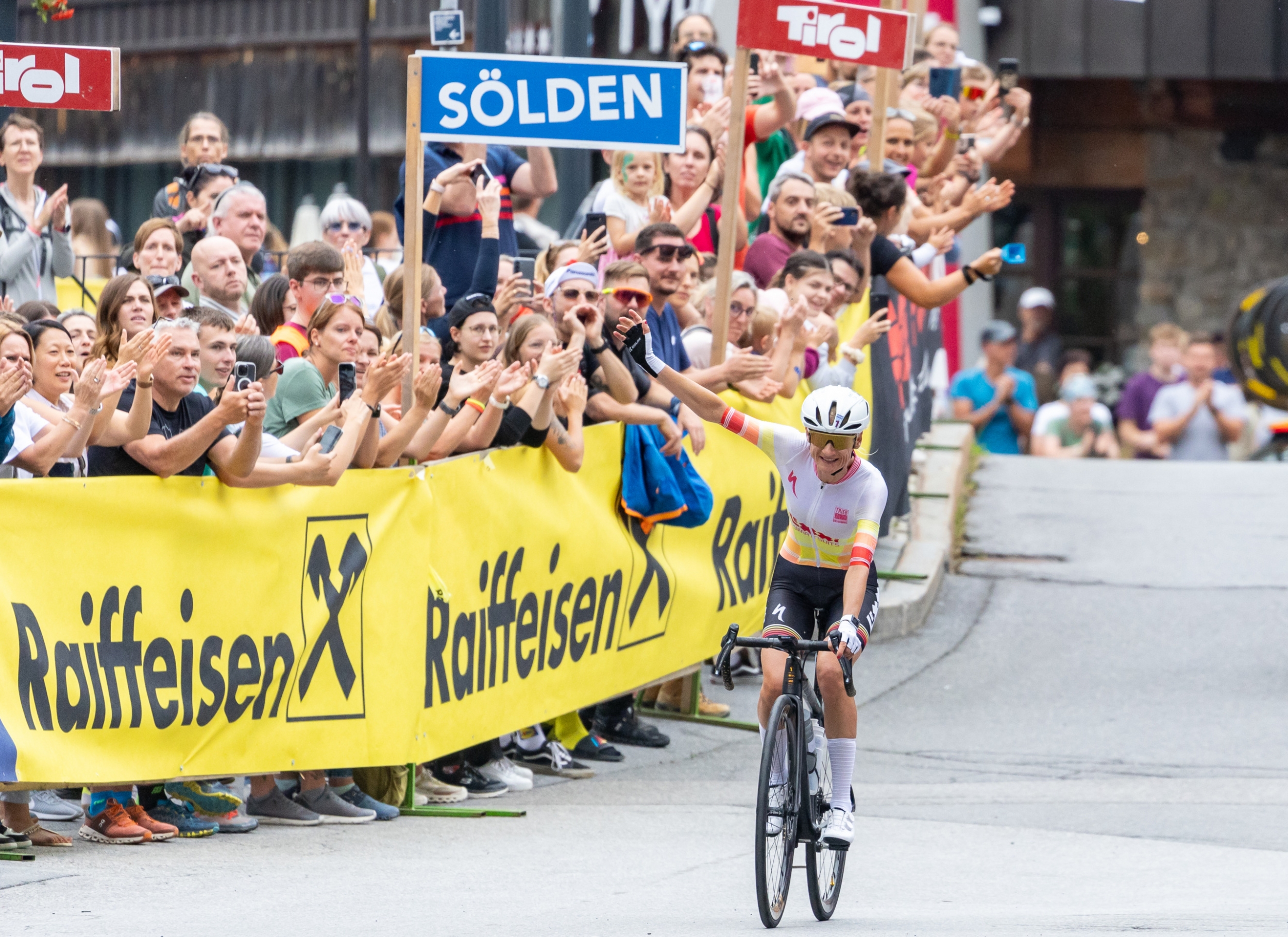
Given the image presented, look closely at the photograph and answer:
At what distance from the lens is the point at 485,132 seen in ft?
29.1

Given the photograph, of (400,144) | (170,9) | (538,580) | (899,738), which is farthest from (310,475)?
(170,9)

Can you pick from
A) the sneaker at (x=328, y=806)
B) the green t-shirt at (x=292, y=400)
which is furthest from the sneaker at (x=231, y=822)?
the green t-shirt at (x=292, y=400)

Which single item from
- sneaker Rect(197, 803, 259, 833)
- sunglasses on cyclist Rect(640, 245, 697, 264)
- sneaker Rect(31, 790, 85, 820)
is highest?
sunglasses on cyclist Rect(640, 245, 697, 264)

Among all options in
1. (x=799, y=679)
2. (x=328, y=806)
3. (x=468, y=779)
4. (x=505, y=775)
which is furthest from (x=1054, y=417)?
(x=799, y=679)

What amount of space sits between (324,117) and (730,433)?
1214cm

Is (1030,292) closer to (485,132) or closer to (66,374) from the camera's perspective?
(485,132)

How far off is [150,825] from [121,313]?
200 centimetres

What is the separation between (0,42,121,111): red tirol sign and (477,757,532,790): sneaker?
11.3 ft

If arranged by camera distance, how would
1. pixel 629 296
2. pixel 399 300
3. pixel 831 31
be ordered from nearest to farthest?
pixel 399 300 < pixel 629 296 < pixel 831 31

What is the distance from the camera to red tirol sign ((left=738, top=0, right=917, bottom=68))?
34.6 feet

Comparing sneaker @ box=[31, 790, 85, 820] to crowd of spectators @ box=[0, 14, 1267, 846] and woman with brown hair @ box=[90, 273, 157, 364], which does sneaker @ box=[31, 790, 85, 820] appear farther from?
woman with brown hair @ box=[90, 273, 157, 364]

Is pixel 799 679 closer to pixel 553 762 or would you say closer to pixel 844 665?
pixel 844 665

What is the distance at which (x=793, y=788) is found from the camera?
7113 millimetres

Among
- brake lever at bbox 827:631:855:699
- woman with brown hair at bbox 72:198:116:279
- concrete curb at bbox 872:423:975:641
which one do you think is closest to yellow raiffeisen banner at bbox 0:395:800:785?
brake lever at bbox 827:631:855:699
